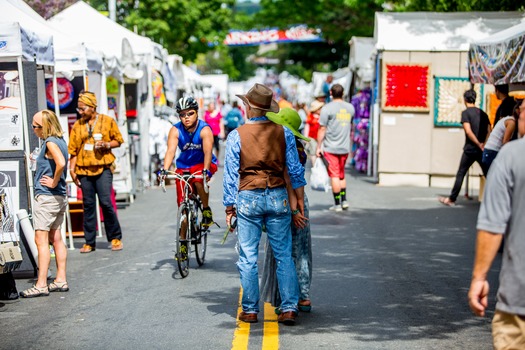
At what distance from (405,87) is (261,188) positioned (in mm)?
12993

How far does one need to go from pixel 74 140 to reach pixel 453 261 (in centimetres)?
484

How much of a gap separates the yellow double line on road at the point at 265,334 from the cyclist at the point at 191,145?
2.42m

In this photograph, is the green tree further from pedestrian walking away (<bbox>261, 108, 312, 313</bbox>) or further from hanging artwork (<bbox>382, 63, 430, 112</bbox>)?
pedestrian walking away (<bbox>261, 108, 312, 313</bbox>)

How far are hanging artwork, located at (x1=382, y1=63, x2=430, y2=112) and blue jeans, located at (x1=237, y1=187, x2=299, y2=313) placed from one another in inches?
505

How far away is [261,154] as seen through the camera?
7.13 metres

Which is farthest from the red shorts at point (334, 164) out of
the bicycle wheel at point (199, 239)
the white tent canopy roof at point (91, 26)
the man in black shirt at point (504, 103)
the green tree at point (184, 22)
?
the green tree at point (184, 22)

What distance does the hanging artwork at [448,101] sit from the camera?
19.3 metres

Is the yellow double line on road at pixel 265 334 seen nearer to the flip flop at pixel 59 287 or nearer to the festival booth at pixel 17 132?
the flip flop at pixel 59 287

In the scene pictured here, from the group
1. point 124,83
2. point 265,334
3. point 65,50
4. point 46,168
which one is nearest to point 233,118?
point 124,83

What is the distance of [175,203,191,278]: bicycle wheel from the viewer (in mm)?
9336

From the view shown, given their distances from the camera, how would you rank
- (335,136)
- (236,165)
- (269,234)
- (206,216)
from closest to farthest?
(236,165) → (269,234) → (206,216) → (335,136)

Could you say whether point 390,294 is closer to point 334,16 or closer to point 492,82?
point 492,82

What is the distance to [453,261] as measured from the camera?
1035 centimetres

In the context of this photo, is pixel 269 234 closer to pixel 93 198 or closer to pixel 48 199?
pixel 48 199
